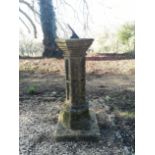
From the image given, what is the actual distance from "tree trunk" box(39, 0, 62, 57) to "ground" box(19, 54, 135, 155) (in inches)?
4.1

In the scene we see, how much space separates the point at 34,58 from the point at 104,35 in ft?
2.28

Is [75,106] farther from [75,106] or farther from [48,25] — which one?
[48,25]

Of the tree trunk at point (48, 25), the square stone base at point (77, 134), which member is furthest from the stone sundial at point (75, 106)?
the tree trunk at point (48, 25)

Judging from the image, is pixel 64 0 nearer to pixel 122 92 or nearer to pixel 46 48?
pixel 46 48

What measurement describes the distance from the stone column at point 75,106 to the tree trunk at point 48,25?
0.19 meters

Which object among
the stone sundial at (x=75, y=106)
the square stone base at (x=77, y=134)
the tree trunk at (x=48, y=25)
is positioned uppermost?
the tree trunk at (x=48, y=25)

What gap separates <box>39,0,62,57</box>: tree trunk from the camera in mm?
3414

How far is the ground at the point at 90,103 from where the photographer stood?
3.30 metres

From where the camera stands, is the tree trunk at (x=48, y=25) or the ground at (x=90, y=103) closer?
the ground at (x=90, y=103)

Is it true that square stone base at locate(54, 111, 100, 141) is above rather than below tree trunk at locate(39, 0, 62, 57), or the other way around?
below

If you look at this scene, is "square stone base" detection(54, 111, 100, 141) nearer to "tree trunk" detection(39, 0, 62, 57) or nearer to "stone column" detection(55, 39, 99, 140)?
"stone column" detection(55, 39, 99, 140)

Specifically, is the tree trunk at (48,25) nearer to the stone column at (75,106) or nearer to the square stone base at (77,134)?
the stone column at (75,106)

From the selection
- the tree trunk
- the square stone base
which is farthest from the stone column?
the tree trunk
